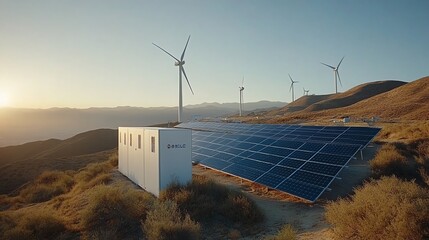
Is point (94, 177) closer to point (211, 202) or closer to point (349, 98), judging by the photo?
point (211, 202)

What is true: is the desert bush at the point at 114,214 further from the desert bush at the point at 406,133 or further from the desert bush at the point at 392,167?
the desert bush at the point at 406,133

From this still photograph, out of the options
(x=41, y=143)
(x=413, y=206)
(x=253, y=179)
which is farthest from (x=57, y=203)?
(x=41, y=143)

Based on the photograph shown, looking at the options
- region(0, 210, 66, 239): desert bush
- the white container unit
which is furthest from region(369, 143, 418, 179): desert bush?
region(0, 210, 66, 239): desert bush

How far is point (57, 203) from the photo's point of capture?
21188 mm

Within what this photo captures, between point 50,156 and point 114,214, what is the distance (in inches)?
2663

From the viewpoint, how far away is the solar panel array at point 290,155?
1642cm

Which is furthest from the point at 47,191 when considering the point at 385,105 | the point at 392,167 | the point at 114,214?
the point at 385,105

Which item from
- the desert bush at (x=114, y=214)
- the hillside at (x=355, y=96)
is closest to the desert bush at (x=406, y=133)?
the desert bush at (x=114, y=214)

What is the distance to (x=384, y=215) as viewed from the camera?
9.65m

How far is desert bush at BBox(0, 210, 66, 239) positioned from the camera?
13.9 metres

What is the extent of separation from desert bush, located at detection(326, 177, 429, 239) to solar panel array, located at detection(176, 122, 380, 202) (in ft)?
10.5

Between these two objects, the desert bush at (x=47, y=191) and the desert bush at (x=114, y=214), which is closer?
the desert bush at (x=114, y=214)

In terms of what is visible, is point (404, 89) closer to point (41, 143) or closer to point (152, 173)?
point (152, 173)

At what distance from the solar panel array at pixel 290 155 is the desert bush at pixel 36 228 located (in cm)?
1027
